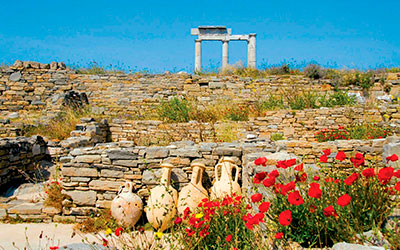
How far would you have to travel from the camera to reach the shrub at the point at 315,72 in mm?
14820

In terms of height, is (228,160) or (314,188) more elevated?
(314,188)

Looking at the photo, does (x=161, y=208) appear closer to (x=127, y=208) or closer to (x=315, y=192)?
(x=127, y=208)

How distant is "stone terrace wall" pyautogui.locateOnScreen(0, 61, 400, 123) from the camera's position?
45.5 feet

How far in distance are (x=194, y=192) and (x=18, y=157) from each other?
496 centimetres

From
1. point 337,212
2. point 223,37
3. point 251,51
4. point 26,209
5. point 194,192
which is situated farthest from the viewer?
point 223,37

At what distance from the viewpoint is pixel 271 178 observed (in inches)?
101

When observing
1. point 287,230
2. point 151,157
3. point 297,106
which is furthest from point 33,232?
point 297,106

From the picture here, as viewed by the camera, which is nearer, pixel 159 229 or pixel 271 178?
pixel 271 178

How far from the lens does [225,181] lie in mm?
5047

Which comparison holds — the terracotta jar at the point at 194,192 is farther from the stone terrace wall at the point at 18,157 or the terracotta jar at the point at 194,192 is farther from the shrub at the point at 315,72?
the shrub at the point at 315,72

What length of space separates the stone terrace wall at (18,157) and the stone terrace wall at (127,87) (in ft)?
17.9

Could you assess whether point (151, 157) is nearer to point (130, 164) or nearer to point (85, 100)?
point (130, 164)

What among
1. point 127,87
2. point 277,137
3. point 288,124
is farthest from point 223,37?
point 277,137

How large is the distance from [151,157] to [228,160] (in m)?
1.37
